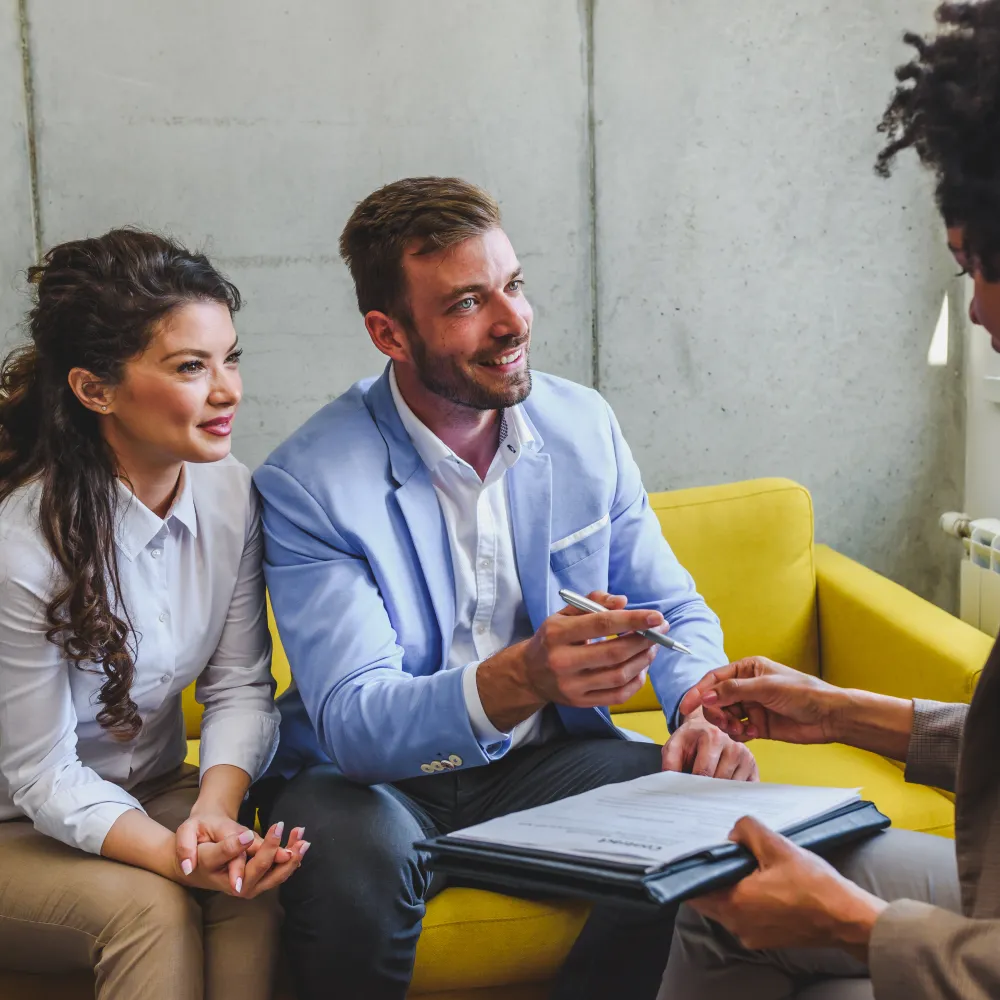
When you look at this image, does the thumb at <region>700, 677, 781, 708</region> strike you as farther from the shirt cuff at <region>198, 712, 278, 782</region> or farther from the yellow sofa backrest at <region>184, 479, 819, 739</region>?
the yellow sofa backrest at <region>184, 479, 819, 739</region>

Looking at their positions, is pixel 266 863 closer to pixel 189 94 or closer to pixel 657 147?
pixel 189 94

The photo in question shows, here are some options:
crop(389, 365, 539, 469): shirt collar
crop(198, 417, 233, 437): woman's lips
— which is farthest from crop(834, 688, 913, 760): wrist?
crop(198, 417, 233, 437): woman's lips

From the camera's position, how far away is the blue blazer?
1633 millimetres

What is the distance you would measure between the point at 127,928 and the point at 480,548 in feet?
2.44

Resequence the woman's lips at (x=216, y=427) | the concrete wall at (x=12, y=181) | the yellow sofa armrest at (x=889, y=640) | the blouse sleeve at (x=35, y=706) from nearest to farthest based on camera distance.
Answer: the blouse sleeve at (x=35, y=706), the woman's lips at (x=216, y=427), the yellow sofa armrest at (x=889, y=640), the concrete wall at (x=12, y=181)

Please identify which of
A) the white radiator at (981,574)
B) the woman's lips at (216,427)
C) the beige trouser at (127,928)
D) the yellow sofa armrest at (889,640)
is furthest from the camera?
the white radiator at (981,574)

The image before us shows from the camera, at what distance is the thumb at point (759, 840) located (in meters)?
1.09

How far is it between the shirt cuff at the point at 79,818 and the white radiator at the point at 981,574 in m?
1.93

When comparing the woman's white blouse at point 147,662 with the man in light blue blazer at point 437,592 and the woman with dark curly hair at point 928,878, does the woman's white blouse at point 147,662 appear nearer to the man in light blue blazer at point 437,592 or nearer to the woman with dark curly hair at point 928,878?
the man in light blue blazer at point 437,592

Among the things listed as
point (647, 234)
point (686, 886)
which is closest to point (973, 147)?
point (686, 886)

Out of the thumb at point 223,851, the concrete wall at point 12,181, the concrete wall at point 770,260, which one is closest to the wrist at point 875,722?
the thumb at point 223,851

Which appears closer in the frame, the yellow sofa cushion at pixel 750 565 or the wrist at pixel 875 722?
the wrist at pixel 875 722

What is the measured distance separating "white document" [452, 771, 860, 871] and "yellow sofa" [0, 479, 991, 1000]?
0.40 meters

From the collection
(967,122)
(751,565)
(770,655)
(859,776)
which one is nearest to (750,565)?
(751,565)
